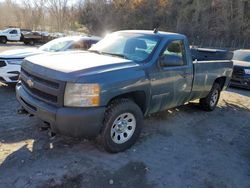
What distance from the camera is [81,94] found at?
347cm

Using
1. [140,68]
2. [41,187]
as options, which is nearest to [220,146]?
[140,68]

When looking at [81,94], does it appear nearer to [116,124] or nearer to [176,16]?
[116,124]

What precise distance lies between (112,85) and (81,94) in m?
0.47

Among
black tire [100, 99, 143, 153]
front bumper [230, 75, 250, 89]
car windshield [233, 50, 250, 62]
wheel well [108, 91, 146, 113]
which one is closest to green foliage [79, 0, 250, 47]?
car windshield [233, 50, 250, 62]

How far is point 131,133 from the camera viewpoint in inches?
169

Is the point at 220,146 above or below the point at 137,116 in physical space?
below

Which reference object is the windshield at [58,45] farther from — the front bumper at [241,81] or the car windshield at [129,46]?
the front bumper at [241,81]

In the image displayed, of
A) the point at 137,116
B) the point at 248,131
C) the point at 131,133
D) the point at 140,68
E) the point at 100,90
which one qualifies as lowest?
the point at 248,131

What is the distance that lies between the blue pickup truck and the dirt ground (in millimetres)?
415

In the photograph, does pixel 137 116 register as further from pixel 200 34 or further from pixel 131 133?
pixel 200 34

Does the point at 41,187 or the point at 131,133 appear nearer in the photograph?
the point at 41,187

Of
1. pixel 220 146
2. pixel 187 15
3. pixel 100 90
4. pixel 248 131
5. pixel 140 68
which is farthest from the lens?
pixel 187 15

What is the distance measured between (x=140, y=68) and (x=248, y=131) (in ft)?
10.4

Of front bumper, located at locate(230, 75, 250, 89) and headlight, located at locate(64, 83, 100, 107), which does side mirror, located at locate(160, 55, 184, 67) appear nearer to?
headlight, located at locate(64, 83, 100, 107)
